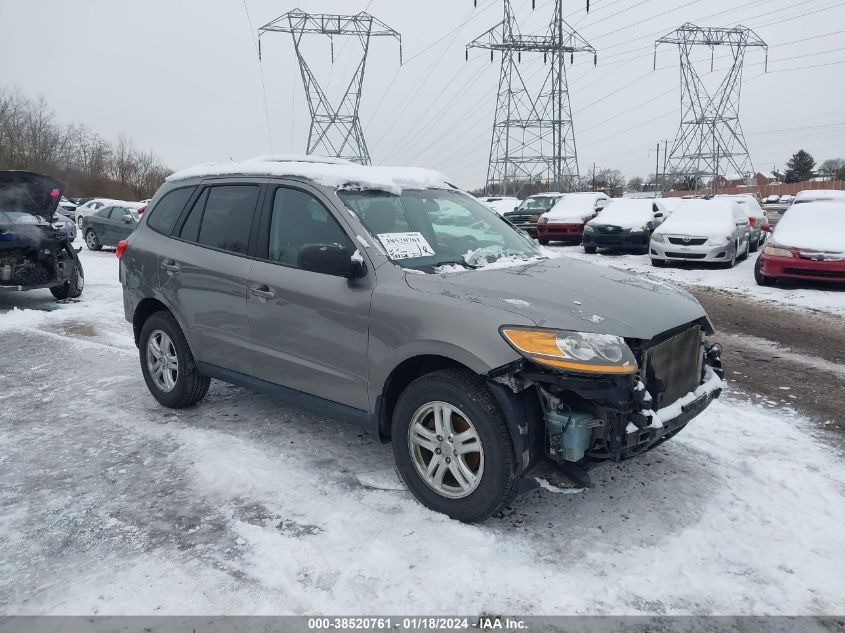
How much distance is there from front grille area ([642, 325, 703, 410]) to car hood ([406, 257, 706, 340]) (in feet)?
0.33

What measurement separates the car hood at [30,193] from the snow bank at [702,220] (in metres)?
11.7

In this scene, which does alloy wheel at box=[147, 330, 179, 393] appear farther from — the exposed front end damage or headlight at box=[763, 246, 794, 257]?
Result: headlight at box=[763, 246, 794, 257]

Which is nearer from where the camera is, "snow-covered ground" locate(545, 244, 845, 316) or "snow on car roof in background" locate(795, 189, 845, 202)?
"snow-covered ground" locate(545, 244, 845, 316)

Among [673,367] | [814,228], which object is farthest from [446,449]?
[814,228]

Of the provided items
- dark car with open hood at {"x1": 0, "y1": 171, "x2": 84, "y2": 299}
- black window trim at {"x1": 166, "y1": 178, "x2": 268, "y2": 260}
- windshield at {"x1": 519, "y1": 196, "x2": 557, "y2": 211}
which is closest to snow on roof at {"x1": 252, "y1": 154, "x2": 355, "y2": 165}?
black window trim at {"x1": 166, "y1": 178, "x2": 268, "y2": 260}

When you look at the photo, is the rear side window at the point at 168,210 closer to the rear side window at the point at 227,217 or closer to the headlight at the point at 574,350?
the rear side window at the point at 227,217

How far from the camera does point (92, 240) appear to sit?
1983 centimetres

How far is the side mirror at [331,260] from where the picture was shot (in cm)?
343

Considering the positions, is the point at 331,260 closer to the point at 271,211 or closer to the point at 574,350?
the point at 271,211

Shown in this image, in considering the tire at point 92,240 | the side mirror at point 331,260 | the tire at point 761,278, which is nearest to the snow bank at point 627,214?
the tire at point 761,278

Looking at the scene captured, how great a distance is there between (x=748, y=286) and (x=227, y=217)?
1002cm

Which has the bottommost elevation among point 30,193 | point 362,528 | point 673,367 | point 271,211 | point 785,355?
point 362,528

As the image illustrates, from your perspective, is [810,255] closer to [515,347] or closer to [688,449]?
[688,449]

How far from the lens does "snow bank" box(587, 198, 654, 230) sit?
16203 mm
